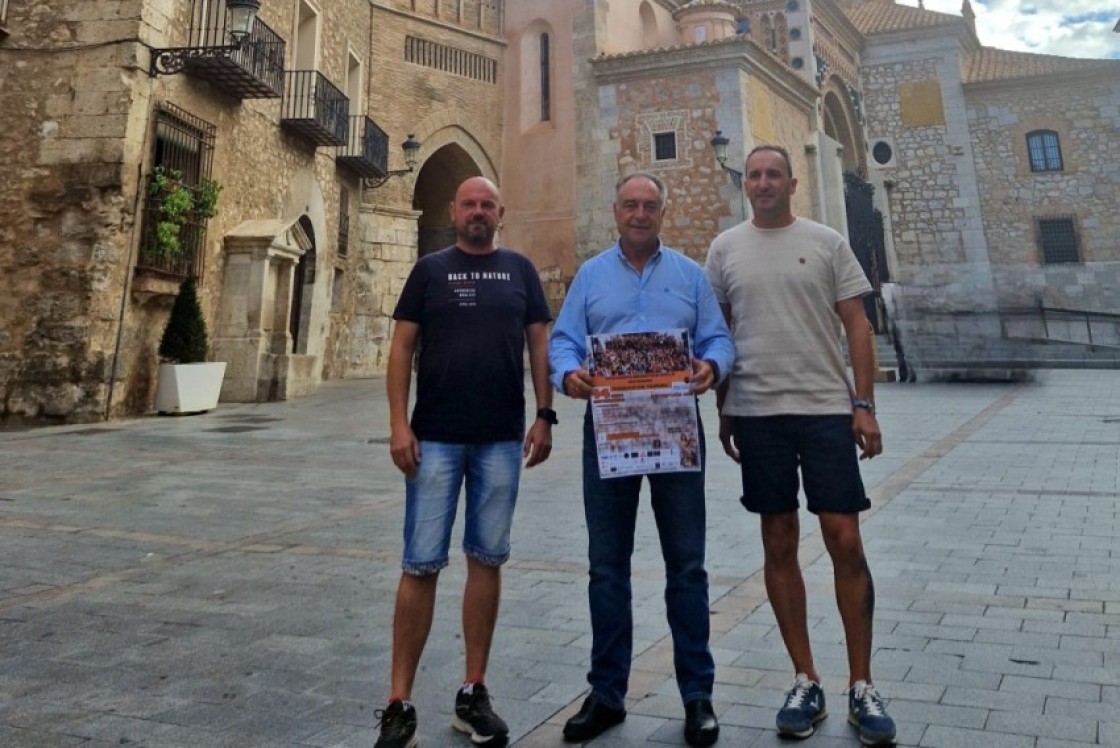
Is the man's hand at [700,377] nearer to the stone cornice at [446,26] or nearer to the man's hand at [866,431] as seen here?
the man's hand at [866,431]

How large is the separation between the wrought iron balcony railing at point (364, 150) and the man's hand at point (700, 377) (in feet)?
54.5

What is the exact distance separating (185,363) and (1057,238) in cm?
2910

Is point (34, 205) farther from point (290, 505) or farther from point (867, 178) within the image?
point (867, 178)

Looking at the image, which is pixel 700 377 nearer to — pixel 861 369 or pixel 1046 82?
pixel 861 369

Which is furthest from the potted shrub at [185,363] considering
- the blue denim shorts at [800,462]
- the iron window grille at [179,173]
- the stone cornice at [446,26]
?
the stone cornice at [446,26]

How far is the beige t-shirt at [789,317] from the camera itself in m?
2.48

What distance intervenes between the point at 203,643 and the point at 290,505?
108 inches

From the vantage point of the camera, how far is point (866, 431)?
2.45 m

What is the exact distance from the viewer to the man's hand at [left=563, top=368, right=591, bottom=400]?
2330mm

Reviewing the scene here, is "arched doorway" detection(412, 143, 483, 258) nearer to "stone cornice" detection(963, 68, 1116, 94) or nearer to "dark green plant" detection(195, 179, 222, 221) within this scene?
"dark green plant" detection(195, 179, 222, 221)

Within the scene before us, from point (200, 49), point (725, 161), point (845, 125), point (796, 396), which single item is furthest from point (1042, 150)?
point (796, 396)

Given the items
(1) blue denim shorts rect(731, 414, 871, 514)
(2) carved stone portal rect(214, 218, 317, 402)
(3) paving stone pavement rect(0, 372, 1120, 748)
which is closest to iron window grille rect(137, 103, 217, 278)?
(2) carved stone portal rect(214, 218, 317, 402)

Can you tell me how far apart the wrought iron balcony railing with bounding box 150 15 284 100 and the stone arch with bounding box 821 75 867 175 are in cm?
1999

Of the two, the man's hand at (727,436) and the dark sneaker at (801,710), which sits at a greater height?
the man's hand at (727,436)
